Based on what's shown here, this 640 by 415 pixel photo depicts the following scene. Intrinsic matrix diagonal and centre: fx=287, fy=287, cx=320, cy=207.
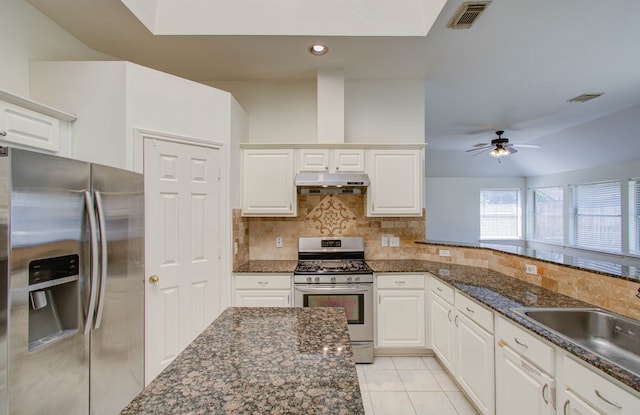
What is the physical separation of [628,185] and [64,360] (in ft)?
25.7

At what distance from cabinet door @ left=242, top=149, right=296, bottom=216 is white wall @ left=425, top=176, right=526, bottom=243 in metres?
5.70

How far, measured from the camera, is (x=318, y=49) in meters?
2.75

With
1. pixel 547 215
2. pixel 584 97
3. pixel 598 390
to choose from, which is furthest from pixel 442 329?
pixel 547 215

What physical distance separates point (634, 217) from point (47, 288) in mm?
7738

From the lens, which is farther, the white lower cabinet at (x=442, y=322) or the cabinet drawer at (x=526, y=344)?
the white lower cabinet at (x=442, y=322)

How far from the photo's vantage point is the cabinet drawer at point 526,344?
141 cm

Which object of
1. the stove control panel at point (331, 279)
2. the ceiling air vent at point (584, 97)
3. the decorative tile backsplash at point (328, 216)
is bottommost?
the stove control panel at point (331, 279)

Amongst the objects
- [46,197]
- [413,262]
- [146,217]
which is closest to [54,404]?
[46,197]

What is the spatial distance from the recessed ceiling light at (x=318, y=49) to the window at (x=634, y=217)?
5984 millimetres

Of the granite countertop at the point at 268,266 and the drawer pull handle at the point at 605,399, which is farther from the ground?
the granite countertop at the point at 268,266

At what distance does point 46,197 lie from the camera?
1.37m

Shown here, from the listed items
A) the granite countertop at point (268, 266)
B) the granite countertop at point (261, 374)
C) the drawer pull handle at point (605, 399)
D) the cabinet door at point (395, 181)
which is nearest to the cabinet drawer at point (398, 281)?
the cabinet door at point (395, 181)

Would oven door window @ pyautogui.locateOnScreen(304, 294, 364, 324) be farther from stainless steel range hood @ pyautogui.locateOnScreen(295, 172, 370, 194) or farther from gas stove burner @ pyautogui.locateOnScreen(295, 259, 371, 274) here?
stainless steel range hood @ pyautogui.locateOnScreen(295, 172, 370, 194)

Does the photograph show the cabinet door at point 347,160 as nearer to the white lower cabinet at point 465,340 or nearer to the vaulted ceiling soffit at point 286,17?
the vaulted ceiling soffit at point 286,17
